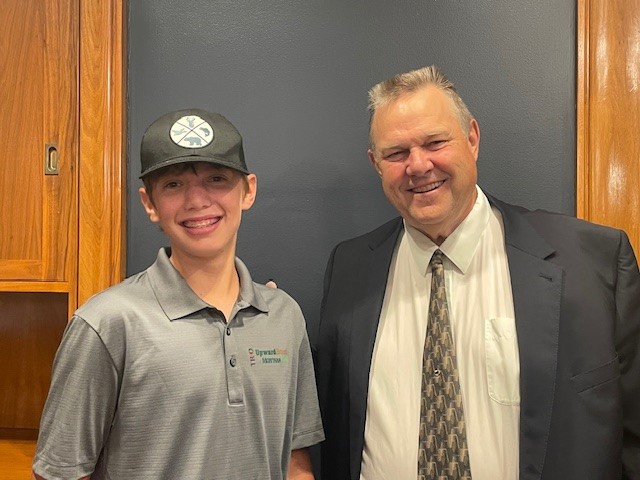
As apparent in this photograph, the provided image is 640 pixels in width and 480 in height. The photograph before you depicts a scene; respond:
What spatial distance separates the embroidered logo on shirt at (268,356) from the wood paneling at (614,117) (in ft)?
3.08

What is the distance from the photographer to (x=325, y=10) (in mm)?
1847

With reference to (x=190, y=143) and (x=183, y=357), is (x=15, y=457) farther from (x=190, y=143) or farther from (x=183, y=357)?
(x=190, y=143)

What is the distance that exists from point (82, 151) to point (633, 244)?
152cm

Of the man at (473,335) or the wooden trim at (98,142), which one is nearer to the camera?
the man at (473,335)

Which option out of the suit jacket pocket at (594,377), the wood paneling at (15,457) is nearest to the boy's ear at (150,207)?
the suit jacket pocket at (594,377)

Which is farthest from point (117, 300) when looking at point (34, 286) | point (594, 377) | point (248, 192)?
point (594, 377)

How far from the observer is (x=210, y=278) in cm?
130

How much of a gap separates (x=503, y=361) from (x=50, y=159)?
131 centimetres

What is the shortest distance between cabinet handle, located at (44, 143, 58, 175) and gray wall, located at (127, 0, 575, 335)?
0.68ft

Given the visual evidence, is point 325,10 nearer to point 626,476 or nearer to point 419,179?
point 419,179

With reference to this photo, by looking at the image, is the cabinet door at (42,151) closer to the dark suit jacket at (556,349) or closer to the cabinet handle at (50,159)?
the cabinet handle at (50,159)

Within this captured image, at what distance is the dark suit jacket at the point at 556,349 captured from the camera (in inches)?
54.0

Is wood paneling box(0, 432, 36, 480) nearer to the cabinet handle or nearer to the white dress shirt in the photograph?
the cabinet handle

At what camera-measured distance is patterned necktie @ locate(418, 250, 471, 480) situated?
4.56ft
